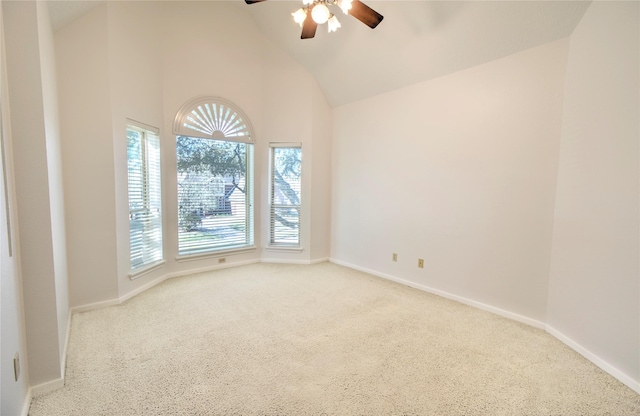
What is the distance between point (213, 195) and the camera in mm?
3982

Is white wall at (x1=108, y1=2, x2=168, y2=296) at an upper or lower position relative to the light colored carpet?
upper

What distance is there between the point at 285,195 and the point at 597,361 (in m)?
3.81

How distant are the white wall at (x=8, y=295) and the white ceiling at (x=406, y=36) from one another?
1558mm

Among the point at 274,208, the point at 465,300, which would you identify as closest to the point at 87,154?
the point at 274,208

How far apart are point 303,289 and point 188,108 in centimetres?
284

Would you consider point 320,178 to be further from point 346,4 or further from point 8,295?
point 8,295

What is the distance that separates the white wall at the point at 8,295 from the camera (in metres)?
1.22

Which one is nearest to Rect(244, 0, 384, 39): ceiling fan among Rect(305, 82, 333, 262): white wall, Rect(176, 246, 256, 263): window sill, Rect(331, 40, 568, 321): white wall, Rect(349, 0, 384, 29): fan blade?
Rect(349, 0, 384, 29): fan blade

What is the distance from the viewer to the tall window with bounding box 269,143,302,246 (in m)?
4.37

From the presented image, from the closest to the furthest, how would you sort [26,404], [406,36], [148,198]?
[26,404], [406,36], [148,198]

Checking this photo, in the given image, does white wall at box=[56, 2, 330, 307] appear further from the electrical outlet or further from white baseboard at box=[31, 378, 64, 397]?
the electrical outlet

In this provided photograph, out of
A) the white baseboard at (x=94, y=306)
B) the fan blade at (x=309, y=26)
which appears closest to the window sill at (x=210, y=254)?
the white baseboard at (x=94, y=306)

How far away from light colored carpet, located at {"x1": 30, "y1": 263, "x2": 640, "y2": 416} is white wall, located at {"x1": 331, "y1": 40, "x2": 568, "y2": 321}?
52 centimetres

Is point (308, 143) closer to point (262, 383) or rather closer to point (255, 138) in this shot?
point (255, 138)
